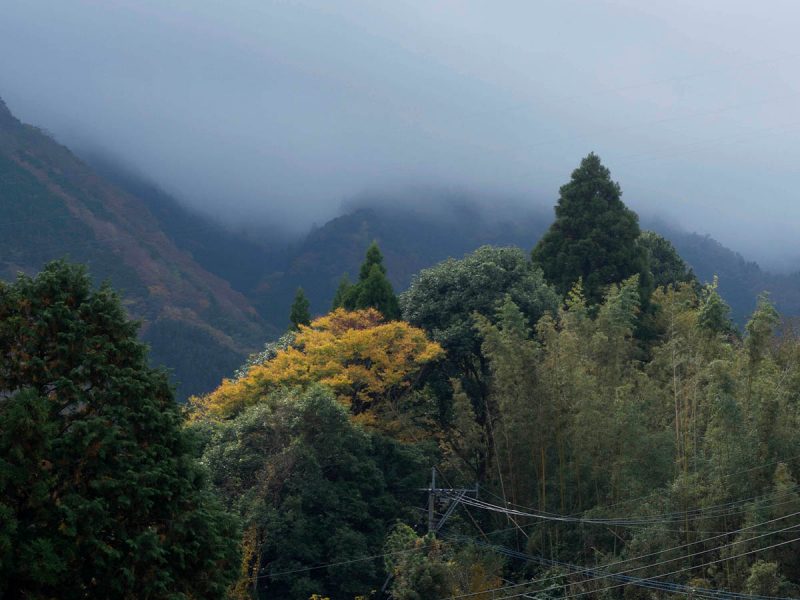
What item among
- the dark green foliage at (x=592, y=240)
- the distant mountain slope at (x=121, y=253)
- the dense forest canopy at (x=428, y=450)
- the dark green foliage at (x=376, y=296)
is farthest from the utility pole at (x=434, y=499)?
the distant mountain slope at (x=121, y=253)

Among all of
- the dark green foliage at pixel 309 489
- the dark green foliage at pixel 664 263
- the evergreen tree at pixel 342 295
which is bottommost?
the dark green foliage at pixel 309 489

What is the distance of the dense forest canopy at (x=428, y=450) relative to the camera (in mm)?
14828

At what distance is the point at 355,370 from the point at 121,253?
44.1 metres

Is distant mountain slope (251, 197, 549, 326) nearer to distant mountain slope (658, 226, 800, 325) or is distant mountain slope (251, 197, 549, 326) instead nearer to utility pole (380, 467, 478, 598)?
distant mountain slope (658, 226, 800, 325)

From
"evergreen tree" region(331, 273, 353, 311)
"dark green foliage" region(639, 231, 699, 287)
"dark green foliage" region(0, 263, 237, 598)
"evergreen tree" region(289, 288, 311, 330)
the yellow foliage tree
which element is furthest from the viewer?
"dark green foliage" region(639, 231, 699, 287)

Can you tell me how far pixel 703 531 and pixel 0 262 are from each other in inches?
2070

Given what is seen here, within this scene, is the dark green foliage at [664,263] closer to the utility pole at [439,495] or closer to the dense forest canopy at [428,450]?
the dense forest canopy at [428,450]

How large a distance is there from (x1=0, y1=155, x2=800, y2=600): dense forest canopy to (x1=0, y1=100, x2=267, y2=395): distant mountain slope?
2740cm

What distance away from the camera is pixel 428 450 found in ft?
97.3

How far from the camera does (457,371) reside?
3369cm

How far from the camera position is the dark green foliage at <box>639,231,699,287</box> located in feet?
150

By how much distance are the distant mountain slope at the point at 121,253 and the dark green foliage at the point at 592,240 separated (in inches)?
1117

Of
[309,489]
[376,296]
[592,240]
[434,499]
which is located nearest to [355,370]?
[434,499]

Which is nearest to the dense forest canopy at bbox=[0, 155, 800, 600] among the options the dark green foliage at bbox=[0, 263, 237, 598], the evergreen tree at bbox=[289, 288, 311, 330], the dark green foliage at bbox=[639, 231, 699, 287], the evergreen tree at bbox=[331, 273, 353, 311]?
the dark green foliage at bbox=[0, 263, 237, 598]
